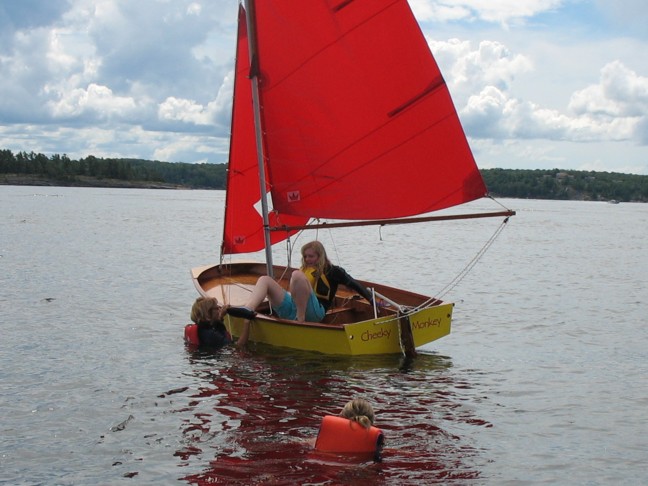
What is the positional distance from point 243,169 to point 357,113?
361 cm

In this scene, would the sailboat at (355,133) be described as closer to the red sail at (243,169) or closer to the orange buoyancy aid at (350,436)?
the red sail at (243,169)

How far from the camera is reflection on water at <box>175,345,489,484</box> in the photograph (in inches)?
357

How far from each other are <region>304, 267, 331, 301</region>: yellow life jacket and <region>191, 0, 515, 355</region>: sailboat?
426 mm

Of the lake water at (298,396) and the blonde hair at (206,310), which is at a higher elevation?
the blonde hair at (206,310)

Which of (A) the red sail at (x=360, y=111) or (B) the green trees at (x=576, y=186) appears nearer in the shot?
(A) the red sail at (x=360, y=111)

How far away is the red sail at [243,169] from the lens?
16.9 meters

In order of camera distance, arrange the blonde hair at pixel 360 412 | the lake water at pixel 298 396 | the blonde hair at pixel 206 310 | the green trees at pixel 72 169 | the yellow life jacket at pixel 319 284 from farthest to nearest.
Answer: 1. the green trees at pixel 72 169
2. the blonde hair at pixel 206 310
3. the yellow life jacket at pixel 319 284
4. the lake water at pixel 298 396
5. the blonde hair at pixel 360 412

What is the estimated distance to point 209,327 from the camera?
50.2 feet

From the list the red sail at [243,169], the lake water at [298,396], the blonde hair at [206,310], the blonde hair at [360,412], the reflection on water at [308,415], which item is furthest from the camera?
the red sail at [243,169]

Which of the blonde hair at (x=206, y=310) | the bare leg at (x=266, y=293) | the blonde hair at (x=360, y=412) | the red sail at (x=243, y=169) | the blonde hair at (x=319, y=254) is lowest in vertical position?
the blonde hair at (x=360, y=412)

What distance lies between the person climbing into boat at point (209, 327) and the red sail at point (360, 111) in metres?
2.35

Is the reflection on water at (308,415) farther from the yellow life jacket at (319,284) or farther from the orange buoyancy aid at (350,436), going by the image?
the yellow life jacket at (319,284)

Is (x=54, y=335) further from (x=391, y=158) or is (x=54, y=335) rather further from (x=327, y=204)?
(x=391, y=158)

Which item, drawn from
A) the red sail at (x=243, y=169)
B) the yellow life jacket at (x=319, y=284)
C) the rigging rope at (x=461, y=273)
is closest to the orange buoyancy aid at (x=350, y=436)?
the rigging rope at (x=461, y=273)
